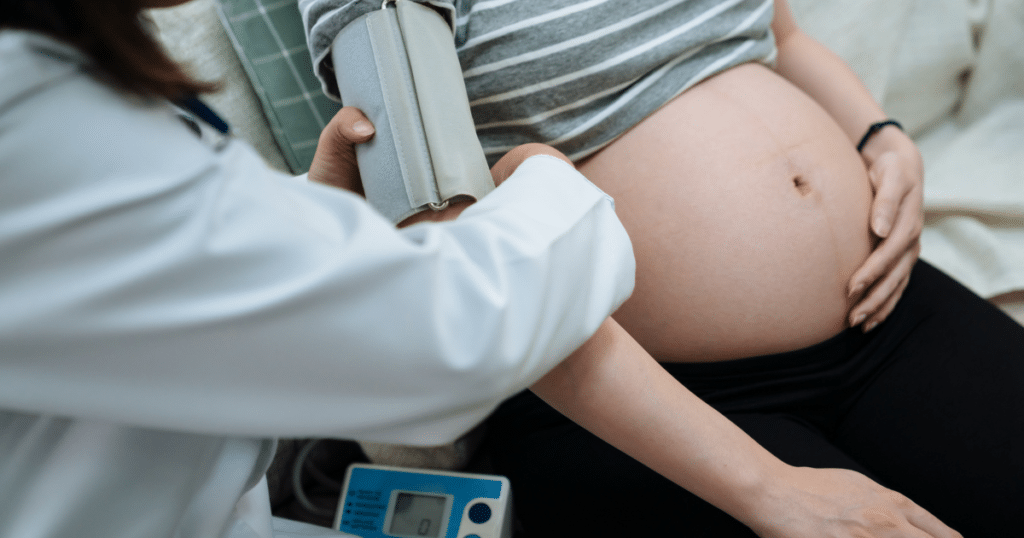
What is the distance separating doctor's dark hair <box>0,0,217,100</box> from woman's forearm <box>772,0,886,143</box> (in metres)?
0.97

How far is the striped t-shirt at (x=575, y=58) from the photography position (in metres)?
0.71

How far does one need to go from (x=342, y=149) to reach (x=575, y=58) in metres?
0.32

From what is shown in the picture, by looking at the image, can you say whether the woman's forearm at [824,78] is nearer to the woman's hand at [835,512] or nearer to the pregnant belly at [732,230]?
the pregnant belly at [732,230]

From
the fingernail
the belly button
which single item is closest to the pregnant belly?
the belly button

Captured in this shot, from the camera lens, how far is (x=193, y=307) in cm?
32

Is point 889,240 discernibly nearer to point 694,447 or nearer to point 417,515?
point 694,447

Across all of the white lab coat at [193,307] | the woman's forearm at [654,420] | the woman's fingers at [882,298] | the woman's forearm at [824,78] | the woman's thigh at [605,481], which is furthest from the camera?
the woman's forearm at [824,78]

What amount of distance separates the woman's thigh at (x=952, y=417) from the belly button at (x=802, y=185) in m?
0.23

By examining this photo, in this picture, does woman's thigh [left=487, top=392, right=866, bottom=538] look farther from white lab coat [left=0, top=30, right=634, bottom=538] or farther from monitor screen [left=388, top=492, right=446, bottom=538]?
white lab coat [left=0, top=30, right=634, bottom=538]

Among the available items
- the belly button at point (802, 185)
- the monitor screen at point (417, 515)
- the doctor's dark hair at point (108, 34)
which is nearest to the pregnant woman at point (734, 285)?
the belly button at point (802, 185)

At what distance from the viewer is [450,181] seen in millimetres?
539

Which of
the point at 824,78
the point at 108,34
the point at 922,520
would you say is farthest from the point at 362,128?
the point at 824,78

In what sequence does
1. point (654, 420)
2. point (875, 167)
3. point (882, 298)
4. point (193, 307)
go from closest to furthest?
point (193, 307) → point (654, 420) → point (882, 298) → point (875, 167)

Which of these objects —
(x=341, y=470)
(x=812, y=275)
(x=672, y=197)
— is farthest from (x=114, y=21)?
(x=341, y=470)
